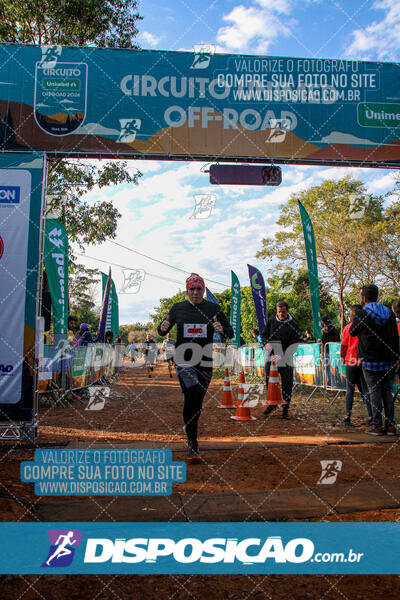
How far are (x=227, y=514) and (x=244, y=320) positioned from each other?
29.2 metres

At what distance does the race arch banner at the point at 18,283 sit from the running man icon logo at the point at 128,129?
62.2 inches

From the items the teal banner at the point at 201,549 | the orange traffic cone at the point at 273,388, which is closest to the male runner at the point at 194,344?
the teal banner at the point at 201,549

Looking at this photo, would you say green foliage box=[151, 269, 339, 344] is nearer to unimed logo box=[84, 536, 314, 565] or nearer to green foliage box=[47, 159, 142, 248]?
green foliage box=[47, 159, 142, 248]

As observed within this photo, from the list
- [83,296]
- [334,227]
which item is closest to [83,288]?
[83,296]

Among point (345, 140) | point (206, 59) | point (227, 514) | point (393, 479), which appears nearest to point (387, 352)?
point (393, 479)

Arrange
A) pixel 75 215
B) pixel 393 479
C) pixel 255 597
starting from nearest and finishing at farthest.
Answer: pixel 255 597 → pixel 393 479 → pixel 75 215

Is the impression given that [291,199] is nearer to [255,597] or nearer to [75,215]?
[75,215]

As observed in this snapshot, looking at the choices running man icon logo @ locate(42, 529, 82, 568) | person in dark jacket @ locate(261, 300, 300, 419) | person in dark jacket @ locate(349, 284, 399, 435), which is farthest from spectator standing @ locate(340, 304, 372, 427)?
running man icon logo @ locate(42, 529, 82, 568)

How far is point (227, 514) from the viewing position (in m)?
3.29

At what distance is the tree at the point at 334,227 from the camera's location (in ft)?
95.2

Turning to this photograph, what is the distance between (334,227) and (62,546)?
2973 cm

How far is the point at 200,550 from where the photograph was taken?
2.67 m

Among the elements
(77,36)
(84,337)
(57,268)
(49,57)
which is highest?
(77,36)

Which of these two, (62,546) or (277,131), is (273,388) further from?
(62,546)
